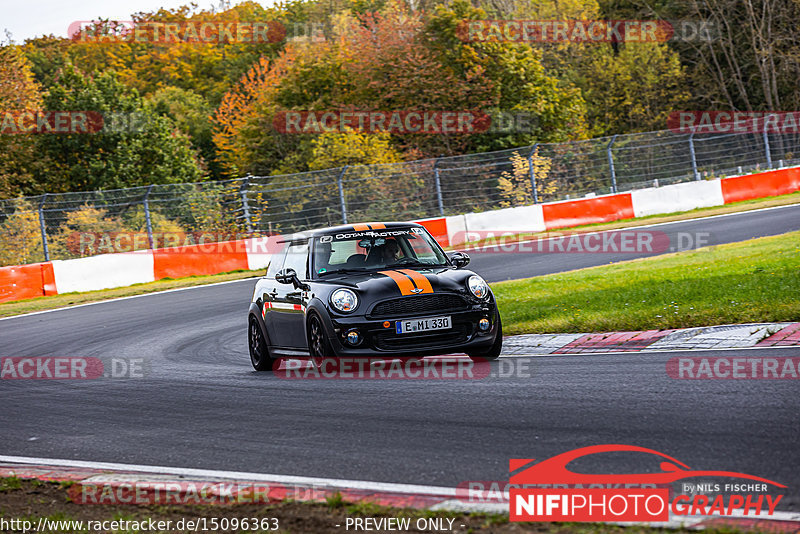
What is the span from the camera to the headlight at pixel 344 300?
8.70 meters

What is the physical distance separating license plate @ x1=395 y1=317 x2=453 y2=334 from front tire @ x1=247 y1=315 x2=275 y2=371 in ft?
7.12

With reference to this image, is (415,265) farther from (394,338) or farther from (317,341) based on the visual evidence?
(317,341)

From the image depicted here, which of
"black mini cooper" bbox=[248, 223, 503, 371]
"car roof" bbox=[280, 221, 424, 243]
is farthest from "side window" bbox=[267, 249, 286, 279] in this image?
"car roof" bbox=[280, 221, 424, 243]

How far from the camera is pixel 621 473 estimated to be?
15.3 feet

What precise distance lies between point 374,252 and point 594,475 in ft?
17.6

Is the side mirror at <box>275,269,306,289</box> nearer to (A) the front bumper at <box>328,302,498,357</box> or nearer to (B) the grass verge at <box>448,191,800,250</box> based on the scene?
(A) the front bumper at <box>328,302,498,357</box>

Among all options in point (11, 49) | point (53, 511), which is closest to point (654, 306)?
point (53, 511)

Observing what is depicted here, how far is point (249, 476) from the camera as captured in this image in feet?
17.7
